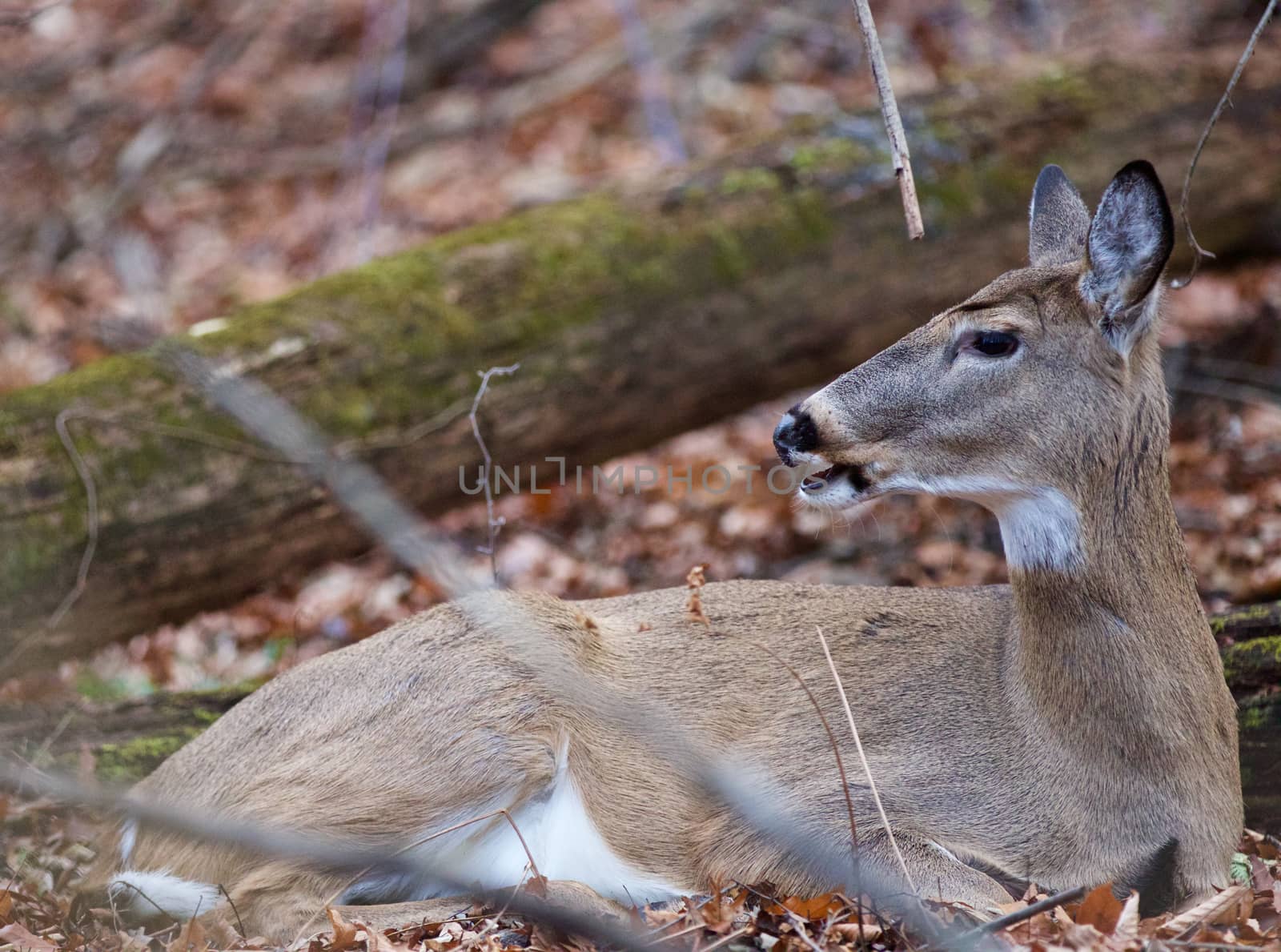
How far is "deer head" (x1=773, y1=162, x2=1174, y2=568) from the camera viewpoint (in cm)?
376

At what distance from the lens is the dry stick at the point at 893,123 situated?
329cm

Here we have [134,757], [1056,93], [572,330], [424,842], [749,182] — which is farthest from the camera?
[1056,93]

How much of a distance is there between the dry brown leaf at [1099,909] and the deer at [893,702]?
20 centimetres

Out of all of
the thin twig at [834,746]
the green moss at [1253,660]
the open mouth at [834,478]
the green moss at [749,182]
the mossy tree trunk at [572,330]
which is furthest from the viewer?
the green moss at [749,182]

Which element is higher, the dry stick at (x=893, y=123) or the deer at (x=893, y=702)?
the dry stick at (x=893, y=123)

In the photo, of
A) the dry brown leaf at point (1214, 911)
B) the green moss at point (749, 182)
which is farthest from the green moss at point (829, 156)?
the dry brown leaf at point (1214, 911)

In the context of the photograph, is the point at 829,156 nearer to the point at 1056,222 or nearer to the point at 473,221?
the point at 1056,222

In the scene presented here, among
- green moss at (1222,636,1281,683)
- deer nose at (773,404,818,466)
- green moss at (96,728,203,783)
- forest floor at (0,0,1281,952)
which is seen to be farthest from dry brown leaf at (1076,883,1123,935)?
green moss at (96,728,203,783)

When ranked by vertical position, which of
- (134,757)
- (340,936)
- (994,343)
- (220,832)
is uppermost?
(994,343)

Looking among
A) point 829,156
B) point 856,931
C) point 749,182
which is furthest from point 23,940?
point 829,156

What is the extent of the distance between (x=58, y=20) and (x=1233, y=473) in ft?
39.0

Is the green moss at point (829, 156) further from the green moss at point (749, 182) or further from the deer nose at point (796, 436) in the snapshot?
the deer nose at point (796, 436)

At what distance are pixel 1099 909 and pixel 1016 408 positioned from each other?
1411mm

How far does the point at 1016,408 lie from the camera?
3809mm
